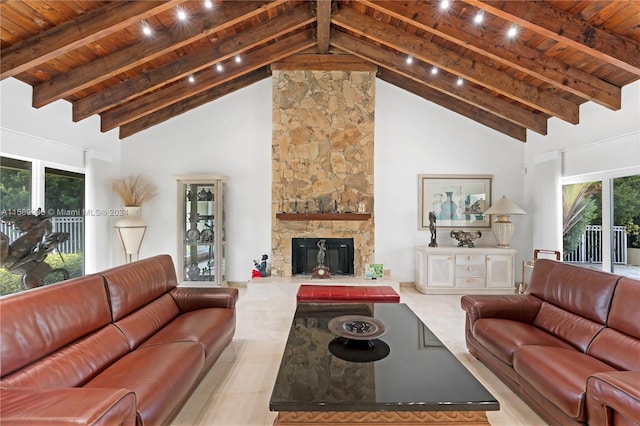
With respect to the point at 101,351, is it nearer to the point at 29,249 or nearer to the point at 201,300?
the point at 201,300

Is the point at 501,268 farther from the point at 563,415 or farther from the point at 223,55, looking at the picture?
the point at 223,55

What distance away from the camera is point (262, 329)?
12.3ft

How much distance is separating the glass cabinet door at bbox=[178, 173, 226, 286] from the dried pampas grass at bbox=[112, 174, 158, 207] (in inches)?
27.2

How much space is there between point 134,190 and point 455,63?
548cm

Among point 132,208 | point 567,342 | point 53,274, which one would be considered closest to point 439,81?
point 567,342

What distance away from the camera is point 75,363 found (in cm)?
182

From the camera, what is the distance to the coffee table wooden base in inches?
63.9

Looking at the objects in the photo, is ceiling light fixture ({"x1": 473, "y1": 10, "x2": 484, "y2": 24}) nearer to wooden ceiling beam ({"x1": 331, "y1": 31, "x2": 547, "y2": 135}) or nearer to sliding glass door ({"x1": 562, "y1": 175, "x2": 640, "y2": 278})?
wooden ceiling beam ({"x1": 331, "y1": 31, "x2": 547, "y2": 135})

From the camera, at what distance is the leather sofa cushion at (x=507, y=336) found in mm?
2348

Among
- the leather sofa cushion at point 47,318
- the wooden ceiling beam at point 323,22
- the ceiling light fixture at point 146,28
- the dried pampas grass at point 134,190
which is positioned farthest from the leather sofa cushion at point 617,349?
the dried pampas grass at point 134,190

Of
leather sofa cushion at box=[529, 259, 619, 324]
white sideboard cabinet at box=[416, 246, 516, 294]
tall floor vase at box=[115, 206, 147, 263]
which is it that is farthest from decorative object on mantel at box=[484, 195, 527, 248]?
tall floor vase at box=[115, 206, 147, 263]

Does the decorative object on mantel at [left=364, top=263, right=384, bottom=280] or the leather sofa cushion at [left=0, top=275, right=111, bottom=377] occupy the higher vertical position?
the leather sofa cushion at [left=0, top=275, right=111, bottom=377]

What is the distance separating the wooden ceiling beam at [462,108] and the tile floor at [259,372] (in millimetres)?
3271

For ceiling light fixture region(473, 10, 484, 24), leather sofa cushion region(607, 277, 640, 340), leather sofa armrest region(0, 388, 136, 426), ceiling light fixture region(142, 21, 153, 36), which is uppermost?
ceiling light fixture region(473, 10, 484, 24)
